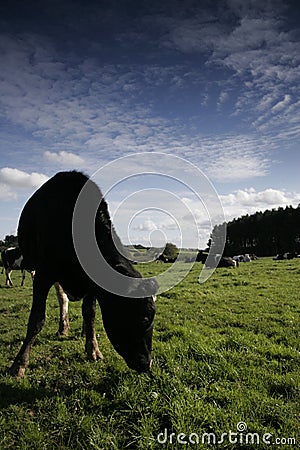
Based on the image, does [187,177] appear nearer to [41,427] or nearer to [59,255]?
[59,255]

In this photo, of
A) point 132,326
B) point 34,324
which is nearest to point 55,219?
point 34,324

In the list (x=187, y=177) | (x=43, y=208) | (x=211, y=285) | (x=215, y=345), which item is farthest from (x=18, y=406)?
(x=211, y=285)

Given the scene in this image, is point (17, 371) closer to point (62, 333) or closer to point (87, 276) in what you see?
point (87, 276)

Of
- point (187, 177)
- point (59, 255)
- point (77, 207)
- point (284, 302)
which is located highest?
point (187, 177)

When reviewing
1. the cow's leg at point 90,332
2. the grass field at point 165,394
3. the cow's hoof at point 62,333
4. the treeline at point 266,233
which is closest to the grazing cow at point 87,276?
the cow's leg at point 90,332

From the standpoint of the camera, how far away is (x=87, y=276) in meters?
5.48

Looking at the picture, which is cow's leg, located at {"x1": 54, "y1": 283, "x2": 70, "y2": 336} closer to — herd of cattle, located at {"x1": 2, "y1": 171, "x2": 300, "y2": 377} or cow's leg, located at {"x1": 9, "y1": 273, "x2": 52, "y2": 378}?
herd of cattle, located at {"x1": 2, "y1": 171, "x2": 300, "y2": 377}

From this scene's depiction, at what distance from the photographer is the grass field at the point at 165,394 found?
3611 millimetres

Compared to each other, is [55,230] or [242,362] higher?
[55,230]

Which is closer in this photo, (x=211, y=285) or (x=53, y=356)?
(x=53, y=356)

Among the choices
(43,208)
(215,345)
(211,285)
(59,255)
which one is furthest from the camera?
(211,285)

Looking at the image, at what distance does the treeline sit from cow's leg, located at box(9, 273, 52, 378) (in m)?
62.2

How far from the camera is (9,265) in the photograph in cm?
2083

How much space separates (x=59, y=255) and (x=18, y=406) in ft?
7.34
